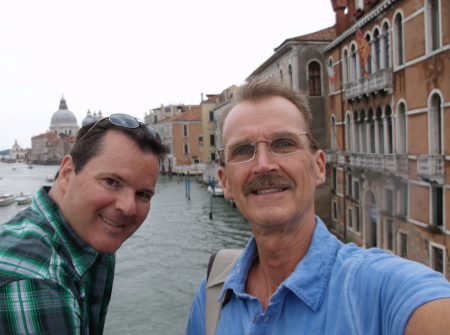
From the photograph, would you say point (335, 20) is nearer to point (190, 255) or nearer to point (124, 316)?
point (190, 255)

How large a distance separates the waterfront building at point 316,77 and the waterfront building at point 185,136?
22017 millimetres

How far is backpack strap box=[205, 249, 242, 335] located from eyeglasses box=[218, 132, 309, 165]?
0.32 meters

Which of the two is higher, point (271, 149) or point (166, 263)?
point (271, 149)

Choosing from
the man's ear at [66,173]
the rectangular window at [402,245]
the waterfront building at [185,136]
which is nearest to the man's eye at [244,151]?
the man's ear at [66,173]

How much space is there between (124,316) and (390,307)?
707cm

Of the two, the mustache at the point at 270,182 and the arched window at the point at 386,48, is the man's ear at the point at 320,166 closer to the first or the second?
the mustache at the point at 270,182

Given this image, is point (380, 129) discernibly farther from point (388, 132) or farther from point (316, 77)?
point (316, 77)

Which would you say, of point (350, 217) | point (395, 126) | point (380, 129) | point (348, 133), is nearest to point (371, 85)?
point (380, 129)

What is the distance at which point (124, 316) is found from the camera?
23.3 ft

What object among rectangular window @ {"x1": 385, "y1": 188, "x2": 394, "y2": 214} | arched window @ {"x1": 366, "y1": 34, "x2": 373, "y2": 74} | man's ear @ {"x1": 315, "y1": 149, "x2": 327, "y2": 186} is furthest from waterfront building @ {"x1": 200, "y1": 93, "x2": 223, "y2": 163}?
man's ear @ {"x1": 315, "y1": 149, "x2": 327, "y2": 186}

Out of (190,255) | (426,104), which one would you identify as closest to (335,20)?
(426,104)

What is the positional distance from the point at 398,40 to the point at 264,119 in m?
6.78

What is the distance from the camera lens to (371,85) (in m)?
7.79

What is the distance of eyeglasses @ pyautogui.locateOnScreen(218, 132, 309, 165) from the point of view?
1050mm
